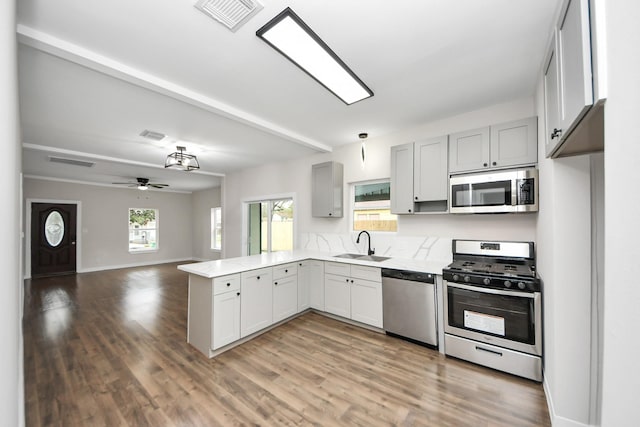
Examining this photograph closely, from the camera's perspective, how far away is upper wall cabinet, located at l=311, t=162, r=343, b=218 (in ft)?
13.8

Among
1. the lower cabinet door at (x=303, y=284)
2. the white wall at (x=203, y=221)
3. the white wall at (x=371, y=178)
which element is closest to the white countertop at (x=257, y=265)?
the lower cabinet door at (x=303, y=284)

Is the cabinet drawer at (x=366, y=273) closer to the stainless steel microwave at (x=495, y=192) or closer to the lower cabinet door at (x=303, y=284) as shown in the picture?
the lower cabinet door at (x=303, y=284)

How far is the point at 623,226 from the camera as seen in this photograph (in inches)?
27.7

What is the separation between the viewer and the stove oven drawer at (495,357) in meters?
2.21

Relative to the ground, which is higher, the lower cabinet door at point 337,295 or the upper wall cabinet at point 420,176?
the upper wall cabinet at point 420,176

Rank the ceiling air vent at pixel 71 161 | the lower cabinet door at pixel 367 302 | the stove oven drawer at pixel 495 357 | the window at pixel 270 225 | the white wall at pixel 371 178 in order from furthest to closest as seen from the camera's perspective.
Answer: the window at pixel 270 225
the ceiling air vent at pixel 71 161
the lower cabinet door at pixel 367 302
the white wall at pixel 371 178
the stove oven drawer at pixel 495 357

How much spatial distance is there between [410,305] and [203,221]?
27.6 feet

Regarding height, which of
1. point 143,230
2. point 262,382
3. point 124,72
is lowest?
point 262,382

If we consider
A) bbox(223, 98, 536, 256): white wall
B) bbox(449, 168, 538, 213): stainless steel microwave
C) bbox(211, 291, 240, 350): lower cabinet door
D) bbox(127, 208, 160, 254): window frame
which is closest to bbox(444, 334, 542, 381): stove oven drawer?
bbox(223, 98, 536, 256): white wall

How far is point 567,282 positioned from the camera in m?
1.73

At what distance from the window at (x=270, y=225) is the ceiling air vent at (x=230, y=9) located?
3759 millimetres

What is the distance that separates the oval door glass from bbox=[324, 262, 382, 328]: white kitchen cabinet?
8211mm

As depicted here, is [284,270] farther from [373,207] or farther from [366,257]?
[373,207]

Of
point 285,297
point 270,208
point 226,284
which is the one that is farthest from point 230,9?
point 270,208
